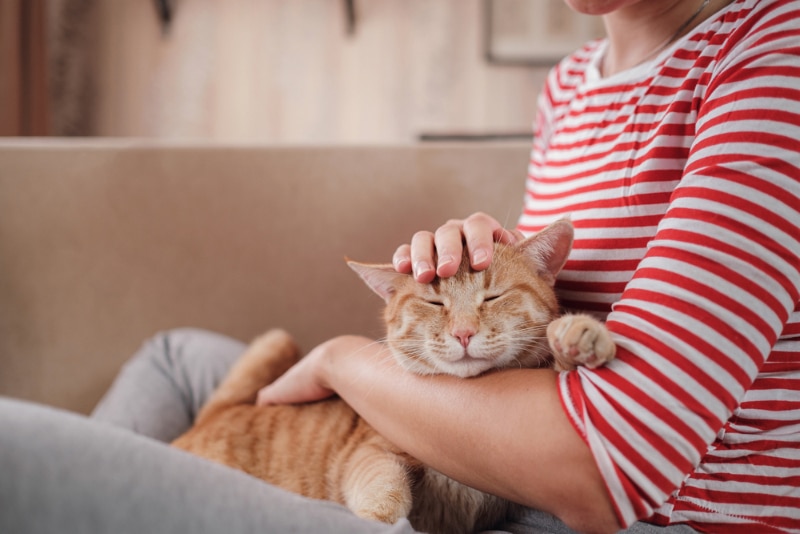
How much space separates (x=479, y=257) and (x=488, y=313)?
0.42 feet

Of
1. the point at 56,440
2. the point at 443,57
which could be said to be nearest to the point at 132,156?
the point at 56,440

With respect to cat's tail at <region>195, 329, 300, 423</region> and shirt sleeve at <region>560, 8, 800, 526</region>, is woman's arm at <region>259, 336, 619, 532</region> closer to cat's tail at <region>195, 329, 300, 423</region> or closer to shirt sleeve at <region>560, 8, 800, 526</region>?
shirt sleeve at <region>560, 8, 800, 526</region>

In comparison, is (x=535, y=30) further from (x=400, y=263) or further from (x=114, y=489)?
(x=114, y=489)

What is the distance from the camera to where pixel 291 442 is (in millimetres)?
1136

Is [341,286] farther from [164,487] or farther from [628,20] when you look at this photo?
[164,487]

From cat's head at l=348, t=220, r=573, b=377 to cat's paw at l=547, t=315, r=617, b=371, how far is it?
172mm

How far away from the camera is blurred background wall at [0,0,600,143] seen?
2775mm

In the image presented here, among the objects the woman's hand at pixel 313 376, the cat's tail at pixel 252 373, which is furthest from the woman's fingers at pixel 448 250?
the cat's tail at pixel 252 373

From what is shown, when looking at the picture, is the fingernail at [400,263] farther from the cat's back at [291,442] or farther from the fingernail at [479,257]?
the cat's back at [291,442]

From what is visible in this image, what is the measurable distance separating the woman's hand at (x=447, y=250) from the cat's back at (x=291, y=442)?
358mm

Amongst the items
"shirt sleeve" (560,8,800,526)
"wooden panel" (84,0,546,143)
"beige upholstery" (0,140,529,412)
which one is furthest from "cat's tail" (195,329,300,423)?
"wooden panel" (84,0,546,143)

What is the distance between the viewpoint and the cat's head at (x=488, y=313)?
88 centimetres

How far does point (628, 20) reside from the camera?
3.25 ft

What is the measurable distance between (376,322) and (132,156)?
819 mm
